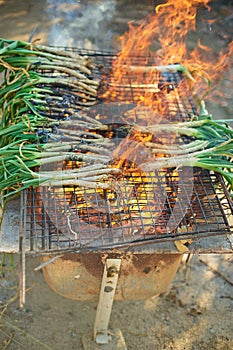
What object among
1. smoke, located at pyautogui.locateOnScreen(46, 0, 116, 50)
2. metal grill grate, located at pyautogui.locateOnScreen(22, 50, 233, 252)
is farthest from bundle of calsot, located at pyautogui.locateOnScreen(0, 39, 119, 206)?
smoke, located at pyautogui.locateOnScreen(46, 0, 116, 50)

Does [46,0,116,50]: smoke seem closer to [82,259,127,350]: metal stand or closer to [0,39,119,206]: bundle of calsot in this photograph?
[0,39,119,206]: bundle of calsot

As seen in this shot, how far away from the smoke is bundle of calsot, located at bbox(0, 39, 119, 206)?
2634 mm

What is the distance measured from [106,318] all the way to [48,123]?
1277mm

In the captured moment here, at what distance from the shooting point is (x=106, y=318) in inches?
107

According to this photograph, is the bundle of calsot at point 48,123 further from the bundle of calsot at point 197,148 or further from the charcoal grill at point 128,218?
the bundle of calsot at point 197,148

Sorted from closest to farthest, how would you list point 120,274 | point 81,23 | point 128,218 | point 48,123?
point 128,218 → point 120,274 → point 48,123 → point 81,23

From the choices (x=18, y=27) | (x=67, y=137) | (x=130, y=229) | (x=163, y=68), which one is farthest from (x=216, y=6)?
(x=130, y=229)

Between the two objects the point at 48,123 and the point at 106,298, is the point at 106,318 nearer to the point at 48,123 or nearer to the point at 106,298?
the point at 106,298

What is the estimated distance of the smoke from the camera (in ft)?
19.0

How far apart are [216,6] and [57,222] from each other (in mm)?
5441

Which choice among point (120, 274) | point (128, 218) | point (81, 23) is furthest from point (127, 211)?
point (81, 23)

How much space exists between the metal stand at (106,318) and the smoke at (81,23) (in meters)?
3.92

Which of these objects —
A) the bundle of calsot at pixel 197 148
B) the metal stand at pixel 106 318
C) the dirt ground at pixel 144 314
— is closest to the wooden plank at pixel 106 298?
the metal stand at pixel 106 318

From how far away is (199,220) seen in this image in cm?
229
